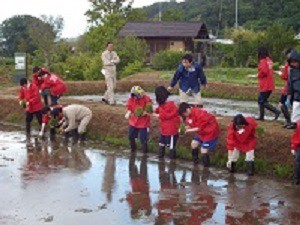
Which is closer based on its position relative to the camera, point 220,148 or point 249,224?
point 249,224

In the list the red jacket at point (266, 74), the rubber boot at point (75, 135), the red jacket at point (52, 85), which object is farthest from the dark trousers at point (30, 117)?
the red jacket at point (266, 74)

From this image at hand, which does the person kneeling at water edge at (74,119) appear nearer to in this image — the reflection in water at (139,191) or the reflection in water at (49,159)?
the reflection in water at (49,159)

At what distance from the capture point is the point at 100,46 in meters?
45.6

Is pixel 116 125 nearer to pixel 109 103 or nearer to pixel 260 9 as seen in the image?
pixel 109 103

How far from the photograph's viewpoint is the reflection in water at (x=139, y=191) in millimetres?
7832

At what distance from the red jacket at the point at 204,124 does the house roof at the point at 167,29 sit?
35432 mm

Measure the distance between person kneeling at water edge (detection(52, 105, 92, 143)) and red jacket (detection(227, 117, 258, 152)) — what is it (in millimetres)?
4795

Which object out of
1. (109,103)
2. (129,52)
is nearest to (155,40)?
(129,52)

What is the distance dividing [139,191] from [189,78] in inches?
164

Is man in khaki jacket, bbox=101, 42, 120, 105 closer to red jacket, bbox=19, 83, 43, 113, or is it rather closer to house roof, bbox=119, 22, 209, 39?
red jacket, bbox=19, 83, 43, 113

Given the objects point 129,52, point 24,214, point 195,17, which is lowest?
point 24,214

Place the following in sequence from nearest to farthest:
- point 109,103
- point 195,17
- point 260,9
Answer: point 109,103 < point 260,9 < point 195,17

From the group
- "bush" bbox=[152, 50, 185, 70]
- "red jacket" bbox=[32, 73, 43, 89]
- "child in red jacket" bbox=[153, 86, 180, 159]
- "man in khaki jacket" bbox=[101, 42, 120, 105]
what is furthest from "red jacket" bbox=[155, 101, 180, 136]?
"bush" bbox=[152, 50, 185, 70]

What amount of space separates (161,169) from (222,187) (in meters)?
1.75
